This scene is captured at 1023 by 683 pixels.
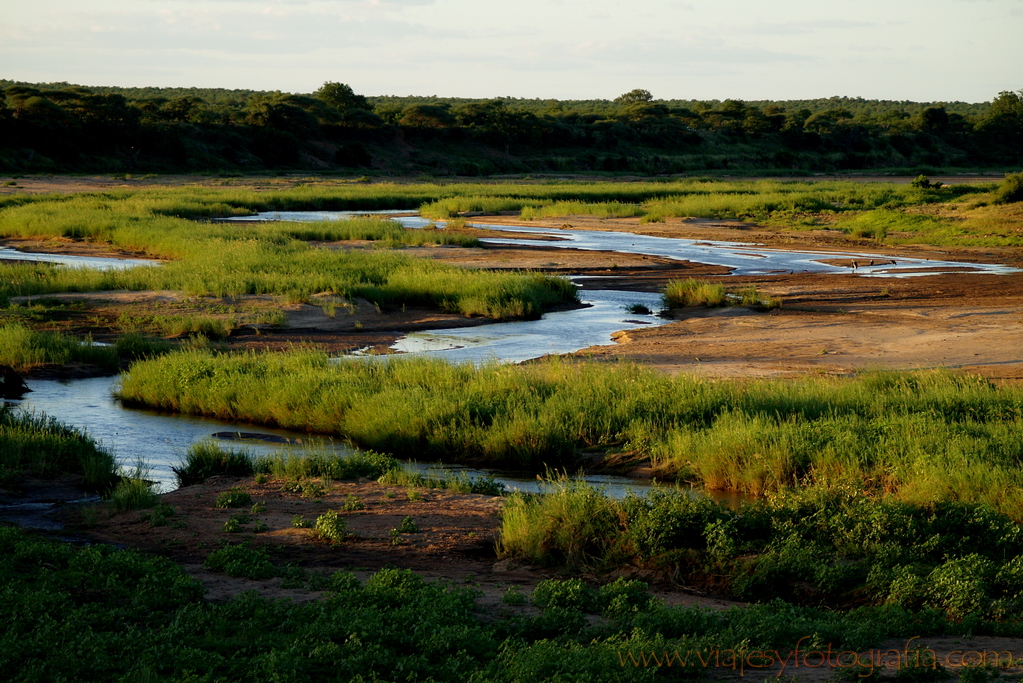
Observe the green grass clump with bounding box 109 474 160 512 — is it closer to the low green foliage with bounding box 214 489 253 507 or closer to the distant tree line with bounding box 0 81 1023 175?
the low green foliage with bounding box 214 489 253 507

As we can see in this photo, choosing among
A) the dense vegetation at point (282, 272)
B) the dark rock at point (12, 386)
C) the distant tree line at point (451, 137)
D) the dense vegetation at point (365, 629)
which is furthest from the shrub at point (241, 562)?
the distant tree line at point (451, 137)

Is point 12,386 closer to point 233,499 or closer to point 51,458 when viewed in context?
point 51,458

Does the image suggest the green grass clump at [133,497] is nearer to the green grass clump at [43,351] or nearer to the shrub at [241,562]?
the shrub at [241,562]

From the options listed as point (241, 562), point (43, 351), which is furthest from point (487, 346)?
point (241, 562)

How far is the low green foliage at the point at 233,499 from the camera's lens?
9961mm

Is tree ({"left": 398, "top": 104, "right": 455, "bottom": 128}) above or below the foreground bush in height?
above

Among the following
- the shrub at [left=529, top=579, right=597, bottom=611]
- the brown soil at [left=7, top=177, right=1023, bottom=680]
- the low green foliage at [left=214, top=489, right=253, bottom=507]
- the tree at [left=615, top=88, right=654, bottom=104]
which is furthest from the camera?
the tree at [left=615, top=88, right=654, bottom=104]

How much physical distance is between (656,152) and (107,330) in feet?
280

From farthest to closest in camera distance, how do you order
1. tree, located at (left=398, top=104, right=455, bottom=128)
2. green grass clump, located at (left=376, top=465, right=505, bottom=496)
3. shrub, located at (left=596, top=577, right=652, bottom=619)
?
1. tree, located at (left=398, top=104, right=455, bottom=128)
2. green grass clump, located at (left=376, top=465, right=505, bottom=496)
3. shrub, located at (left=596, top=577, right=652, bottom=619)

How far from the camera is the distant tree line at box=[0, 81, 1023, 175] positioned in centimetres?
7225

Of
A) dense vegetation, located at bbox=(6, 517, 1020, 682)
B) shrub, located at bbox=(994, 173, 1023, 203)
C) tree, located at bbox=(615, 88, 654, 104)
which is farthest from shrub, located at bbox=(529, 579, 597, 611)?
tree, located at bbox=(615, 88, 654, 104)

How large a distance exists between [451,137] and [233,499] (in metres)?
85.5

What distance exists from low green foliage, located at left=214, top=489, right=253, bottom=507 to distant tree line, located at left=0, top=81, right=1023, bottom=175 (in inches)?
2458

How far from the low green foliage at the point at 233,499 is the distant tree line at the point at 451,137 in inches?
2458
